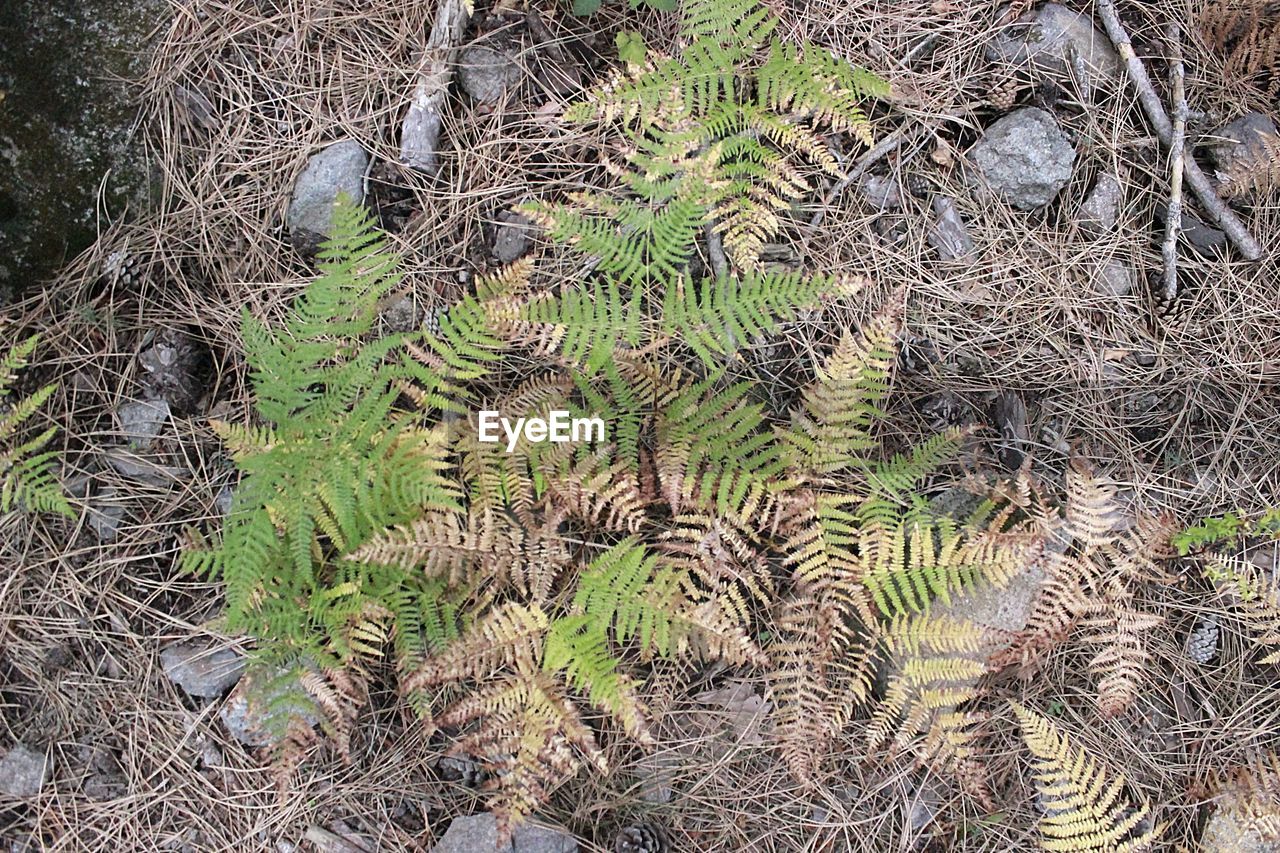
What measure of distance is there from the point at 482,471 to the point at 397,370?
450mm

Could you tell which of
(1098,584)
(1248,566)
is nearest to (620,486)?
(1098,584)

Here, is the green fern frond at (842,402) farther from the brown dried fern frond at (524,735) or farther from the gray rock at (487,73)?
the gray rock at (487,73)

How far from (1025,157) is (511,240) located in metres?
1.94

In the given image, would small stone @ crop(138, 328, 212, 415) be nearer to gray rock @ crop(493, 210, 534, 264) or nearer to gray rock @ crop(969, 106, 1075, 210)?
gray rock @ crop(493, 210, 534, 264)

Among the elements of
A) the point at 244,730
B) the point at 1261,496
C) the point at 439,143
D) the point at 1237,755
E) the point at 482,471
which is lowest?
the point at 1237,755

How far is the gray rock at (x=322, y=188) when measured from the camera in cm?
340

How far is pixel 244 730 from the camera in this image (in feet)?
10.6

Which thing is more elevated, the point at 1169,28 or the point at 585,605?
the point at 1169,28

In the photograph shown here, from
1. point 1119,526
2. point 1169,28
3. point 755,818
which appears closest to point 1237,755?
point 1119,526

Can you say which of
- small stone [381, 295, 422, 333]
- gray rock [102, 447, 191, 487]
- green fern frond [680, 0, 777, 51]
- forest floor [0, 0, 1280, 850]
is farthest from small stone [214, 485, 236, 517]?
green fern frond [680, 0, 777, 51]

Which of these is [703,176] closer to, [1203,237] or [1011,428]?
[1011,428]

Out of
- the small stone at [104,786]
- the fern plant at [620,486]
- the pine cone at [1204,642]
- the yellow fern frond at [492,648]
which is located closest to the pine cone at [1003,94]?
the fern plant at [620,486]

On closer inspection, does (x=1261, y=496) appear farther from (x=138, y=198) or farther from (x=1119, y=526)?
(x=138, y=198)

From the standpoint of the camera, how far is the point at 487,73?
3438 millimetres
